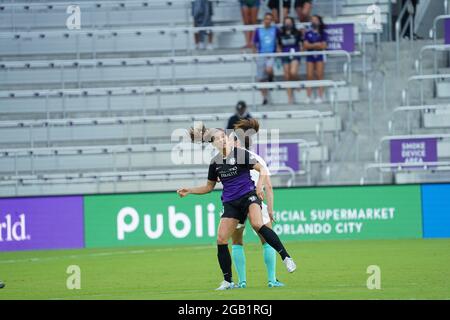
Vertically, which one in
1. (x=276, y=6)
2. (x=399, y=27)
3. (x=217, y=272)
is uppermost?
(x=276, y=6)

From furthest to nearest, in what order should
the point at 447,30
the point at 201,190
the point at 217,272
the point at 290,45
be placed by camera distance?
the point at 290,45 < the point at 447,30 < the point at 217,272 < the point at 201,190

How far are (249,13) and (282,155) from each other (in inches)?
236

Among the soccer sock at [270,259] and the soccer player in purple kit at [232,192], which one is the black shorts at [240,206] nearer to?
the soccer player in purple kit at [232,192]

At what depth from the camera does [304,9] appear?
32375 mm

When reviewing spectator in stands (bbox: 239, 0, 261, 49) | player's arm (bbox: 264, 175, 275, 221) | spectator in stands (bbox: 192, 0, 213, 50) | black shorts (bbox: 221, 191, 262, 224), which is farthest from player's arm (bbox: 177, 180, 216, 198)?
spectator in stands (bbox: 192, 0, 213, 50)

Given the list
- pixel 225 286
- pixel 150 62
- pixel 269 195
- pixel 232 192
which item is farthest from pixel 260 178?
pixel 150 62

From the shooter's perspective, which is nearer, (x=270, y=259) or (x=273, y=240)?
(x=273, y=240)

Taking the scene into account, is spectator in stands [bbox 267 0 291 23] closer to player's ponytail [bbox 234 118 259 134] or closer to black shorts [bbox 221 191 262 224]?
player's ponytail [bbox 234 118 259 134]

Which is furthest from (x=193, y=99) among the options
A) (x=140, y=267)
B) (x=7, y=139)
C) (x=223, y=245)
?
(x=223, y=245)

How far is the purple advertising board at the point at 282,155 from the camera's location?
27828mm

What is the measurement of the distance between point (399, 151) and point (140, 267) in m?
9.20

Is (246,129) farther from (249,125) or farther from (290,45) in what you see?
(290,45)

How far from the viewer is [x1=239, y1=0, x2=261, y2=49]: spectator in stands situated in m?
32.4

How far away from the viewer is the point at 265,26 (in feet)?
101
